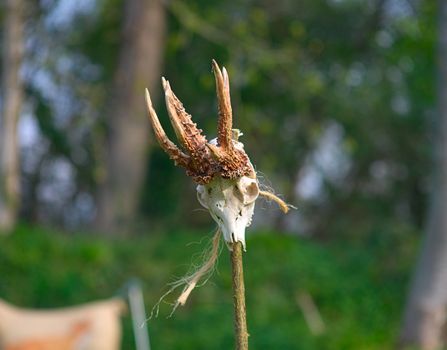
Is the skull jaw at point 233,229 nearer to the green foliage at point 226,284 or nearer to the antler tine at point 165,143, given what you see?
the antler tine at point 165,143

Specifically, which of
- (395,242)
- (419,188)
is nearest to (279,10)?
(419,188)

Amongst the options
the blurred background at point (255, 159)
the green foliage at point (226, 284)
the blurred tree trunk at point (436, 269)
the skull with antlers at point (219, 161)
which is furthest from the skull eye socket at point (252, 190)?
the blurred tree trunk at point (436, 269)

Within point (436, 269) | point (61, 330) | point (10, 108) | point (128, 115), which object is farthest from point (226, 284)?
point (61, 330)

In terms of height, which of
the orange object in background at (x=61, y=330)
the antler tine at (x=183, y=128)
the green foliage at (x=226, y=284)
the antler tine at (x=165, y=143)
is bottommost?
the orange object in background at (x=61, y=330)

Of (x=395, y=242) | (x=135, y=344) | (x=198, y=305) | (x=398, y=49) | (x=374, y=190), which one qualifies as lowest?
(x=135, y=344)

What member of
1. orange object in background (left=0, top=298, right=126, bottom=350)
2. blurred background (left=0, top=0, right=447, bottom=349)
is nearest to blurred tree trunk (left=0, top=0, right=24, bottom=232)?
blurred background (left=0, top=0, right=447, bottom=349)

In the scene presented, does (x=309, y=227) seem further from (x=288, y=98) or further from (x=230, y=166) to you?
(x=230, y=166)
